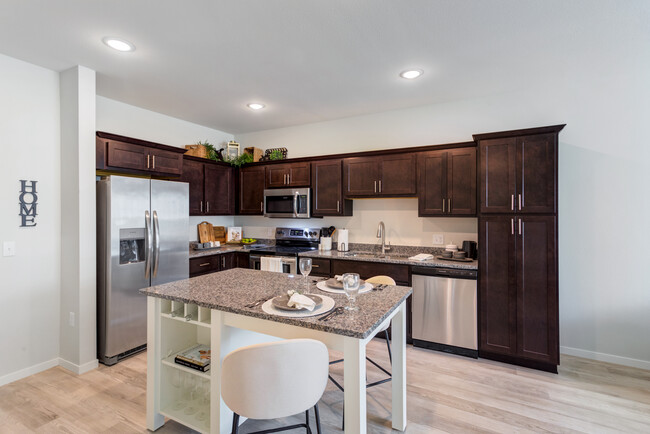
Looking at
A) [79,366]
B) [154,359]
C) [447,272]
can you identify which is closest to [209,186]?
[79,366]

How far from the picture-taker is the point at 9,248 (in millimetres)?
2678

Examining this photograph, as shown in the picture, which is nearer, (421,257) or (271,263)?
(421,257)

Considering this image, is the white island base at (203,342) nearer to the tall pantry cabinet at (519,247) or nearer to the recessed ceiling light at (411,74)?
the tall pantry cabinet at (519,247)

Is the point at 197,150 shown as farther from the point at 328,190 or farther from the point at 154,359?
the point at 154,359

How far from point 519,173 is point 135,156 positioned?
12.4 ft

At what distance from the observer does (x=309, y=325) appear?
1.52 meters

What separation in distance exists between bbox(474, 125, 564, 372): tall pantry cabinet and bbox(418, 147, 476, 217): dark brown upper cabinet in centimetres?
22

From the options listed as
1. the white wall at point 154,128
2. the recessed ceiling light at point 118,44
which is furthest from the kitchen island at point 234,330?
the white wall at point 154,128

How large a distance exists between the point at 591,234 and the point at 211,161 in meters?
4.51

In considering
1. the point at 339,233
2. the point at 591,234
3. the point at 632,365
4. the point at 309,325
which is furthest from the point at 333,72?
the point at 632,365

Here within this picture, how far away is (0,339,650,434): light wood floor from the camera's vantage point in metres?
2.13

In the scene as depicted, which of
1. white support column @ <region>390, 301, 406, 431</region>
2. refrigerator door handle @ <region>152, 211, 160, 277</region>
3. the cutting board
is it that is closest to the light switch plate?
refrigerator door handle @ <region>152, 211, 160, 277</region>

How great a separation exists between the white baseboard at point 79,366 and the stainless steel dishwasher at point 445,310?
121 inches

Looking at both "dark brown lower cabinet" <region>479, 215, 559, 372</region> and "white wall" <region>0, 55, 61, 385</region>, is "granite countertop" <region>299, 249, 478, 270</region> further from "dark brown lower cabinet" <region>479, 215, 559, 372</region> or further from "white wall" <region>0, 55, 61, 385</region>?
"white wall" <region>0, 55, 61, 385</region>
